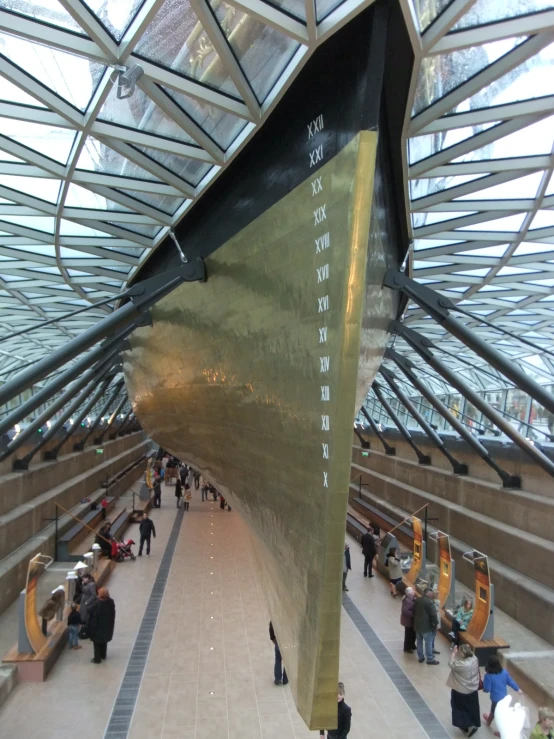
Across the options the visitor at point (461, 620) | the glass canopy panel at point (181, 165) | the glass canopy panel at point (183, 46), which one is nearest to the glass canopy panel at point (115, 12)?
the glass canopy panel at point (183, 46)

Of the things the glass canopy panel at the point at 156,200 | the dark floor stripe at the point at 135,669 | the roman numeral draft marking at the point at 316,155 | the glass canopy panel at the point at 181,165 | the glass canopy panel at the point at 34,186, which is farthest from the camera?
the glass canopy panel at the point at 34,186

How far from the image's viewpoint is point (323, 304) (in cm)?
589

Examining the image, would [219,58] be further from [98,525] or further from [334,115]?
[98,525]

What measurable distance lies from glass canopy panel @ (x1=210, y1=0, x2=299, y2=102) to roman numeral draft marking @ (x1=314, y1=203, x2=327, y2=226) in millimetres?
1652

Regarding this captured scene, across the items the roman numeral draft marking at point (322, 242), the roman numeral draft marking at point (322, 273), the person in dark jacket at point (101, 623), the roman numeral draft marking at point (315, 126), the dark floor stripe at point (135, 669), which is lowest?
the dark floor stripe at point (135, 669)

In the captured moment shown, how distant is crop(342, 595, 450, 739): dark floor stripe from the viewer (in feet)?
Answer: 31.2

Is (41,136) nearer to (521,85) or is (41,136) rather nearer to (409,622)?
(521,85)

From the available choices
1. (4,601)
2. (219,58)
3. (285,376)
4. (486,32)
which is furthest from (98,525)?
(486,32)

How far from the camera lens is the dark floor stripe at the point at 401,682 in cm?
952

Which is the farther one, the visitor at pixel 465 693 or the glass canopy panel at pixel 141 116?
the visitor at pixel 465 693

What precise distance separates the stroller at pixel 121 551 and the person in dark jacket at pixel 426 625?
10.8 m

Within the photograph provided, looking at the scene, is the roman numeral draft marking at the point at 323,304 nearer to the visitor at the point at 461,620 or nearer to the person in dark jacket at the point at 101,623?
the person in dark jacket at the point at 101,623

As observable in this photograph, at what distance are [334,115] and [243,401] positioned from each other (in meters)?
4.13

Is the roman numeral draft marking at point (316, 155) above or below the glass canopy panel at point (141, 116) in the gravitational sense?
below
